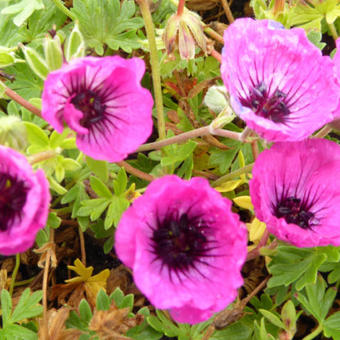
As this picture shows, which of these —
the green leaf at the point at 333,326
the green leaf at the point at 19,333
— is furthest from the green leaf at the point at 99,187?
the green leaf at the point at 333,326

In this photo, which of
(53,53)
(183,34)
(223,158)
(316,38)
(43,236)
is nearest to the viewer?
(53,53)

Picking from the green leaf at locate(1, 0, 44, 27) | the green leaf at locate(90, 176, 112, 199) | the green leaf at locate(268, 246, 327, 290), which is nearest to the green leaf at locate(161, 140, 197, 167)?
the green leaf at locate(90, 176, 112, 199)

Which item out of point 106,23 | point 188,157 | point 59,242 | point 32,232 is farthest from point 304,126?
point 59,242

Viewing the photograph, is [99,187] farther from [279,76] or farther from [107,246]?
[279,76]

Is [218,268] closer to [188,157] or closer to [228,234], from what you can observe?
[228,234]

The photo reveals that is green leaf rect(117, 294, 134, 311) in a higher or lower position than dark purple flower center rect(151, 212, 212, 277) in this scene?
lower

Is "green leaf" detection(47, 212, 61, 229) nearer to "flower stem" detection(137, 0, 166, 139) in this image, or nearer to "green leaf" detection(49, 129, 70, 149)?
"green leaf" detection(49, 129, 70, 149)

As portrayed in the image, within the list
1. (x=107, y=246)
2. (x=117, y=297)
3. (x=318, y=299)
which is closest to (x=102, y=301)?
(x=117, y=297)
